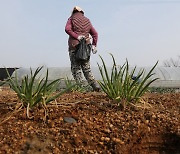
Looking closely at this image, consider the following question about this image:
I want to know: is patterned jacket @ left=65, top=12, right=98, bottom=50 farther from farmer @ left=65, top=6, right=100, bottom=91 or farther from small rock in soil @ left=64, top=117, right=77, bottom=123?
small rock in soil @ left=64, top=117, right=77, bottom=123

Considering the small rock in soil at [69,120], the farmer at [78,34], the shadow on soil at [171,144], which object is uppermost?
the farmer at [78,34]

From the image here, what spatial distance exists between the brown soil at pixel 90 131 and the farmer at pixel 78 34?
341 cm

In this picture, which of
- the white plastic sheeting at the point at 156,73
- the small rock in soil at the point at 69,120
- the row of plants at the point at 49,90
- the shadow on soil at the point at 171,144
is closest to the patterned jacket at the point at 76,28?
the row of plants at the point at 49,90

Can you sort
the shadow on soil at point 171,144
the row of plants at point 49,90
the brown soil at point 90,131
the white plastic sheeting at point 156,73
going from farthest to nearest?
the white plastic sheeting at point 156,73
the row of plants at point 49,90
the shadow on soil at point 171,144
the brown soil at point 90,131

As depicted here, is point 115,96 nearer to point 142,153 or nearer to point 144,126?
point 144,126

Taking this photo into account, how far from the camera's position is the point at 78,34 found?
6867 mm

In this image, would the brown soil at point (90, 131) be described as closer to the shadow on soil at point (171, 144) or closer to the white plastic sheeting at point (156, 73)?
the shadow on soil at point (171, 144)

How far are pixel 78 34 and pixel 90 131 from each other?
159 inches

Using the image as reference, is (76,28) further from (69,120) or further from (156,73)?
(156,73)

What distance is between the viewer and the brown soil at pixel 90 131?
288cm

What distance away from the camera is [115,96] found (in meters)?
3.71

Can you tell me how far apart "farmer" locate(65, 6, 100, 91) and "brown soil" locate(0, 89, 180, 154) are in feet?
11.2

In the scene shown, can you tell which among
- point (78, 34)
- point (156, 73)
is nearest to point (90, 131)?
point (78, 34)

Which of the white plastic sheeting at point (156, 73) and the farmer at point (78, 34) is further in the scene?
the white plastic sheeting at point (156, 73)
